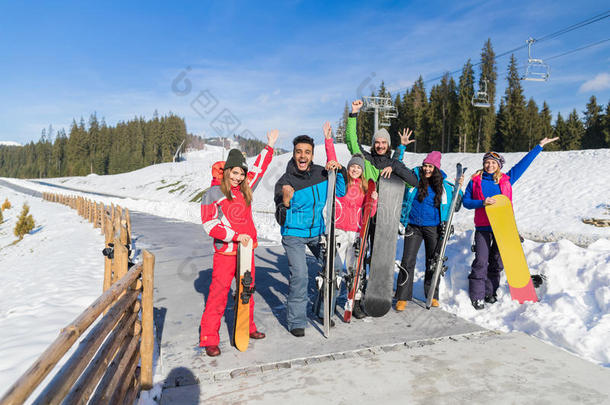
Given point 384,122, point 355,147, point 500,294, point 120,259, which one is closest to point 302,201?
point 355,147

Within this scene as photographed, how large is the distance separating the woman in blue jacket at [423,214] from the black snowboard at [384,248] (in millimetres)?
411

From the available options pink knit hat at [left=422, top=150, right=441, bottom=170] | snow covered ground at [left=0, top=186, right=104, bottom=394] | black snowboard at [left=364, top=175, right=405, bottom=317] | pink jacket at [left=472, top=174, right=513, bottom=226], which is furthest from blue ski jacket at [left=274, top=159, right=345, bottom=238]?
snow covered ground at [left=0, top=186, right=104, bottom=394]

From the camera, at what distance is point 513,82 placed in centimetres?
5191

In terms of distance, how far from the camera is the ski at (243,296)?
12.5ft

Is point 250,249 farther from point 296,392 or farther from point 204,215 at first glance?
point 296,392

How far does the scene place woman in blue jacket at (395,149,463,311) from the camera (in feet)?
16.8

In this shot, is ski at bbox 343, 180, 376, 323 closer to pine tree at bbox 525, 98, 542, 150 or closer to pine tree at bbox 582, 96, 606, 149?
pine tree at bbox 525, 98, 542, 150

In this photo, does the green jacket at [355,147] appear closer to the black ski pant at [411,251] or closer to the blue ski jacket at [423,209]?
the blue ski jacket at [423,209]

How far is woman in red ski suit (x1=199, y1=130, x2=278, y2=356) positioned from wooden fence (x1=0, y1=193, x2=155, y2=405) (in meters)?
0.70

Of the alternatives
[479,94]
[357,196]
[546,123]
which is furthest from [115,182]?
[357,196]

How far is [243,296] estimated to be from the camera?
3828 millimetres

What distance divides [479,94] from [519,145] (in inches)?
878

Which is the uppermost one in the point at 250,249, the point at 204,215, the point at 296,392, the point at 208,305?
the point at 204,215

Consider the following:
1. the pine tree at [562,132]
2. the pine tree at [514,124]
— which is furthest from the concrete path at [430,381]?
the pine tree at [562,132]
